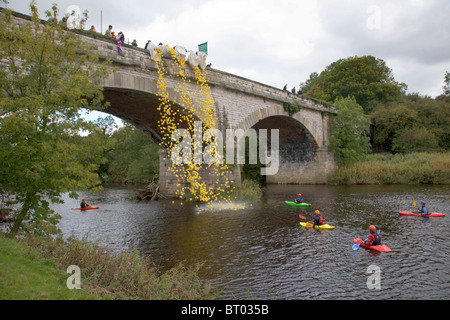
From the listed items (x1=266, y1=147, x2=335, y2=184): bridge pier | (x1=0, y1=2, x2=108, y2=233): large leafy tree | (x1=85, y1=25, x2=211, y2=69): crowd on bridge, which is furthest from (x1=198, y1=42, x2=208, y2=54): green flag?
(x1=266, y1=147, x2=335, y2=184): bridge pier

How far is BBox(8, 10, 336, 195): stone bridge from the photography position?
44.6 ft

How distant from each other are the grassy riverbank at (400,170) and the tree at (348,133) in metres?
1.11

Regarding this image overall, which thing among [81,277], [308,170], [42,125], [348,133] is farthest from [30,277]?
[348,133]

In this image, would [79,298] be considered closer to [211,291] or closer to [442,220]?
[211,291]

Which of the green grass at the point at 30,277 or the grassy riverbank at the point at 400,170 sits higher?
the grassy riverbank at the point at 400,170

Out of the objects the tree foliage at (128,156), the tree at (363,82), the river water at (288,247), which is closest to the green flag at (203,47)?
the river water at (288,247)

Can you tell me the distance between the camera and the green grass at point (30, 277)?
4.08 meters

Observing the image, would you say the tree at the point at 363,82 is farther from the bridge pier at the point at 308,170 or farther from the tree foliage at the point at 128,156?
the tree foliage at the point at 128,156

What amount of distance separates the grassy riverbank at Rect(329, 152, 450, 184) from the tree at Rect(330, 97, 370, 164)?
1108 millimetres

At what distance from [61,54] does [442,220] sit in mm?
13955

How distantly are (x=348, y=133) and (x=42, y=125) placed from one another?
2876 cm

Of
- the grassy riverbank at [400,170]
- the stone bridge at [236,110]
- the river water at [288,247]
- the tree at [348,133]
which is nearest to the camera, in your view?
the river water at [288,247]

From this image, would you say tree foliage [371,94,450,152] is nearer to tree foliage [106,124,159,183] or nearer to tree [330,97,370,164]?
tree [330,97,370,164]

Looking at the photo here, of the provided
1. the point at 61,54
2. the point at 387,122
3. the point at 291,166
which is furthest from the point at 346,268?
the point at 387,122
